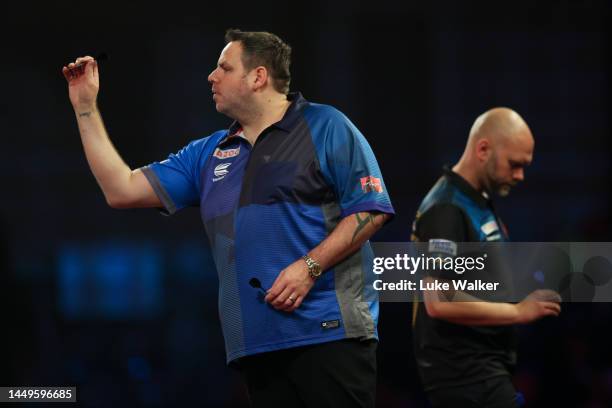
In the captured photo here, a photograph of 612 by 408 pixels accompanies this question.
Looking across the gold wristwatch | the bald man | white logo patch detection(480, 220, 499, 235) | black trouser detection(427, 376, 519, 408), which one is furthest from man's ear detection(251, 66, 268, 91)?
black trouser detection(427, 376, 519, 408)

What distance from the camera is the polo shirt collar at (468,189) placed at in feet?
12.1

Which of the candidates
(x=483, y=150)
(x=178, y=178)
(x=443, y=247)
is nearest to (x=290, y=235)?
(x=178, y=178)

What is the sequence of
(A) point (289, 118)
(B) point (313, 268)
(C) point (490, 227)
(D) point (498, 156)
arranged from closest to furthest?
1. (B) point (313, 268)
2. (A) point (289, 118)
3. (C) point (490, 227)
4. (D) point (498, 156)

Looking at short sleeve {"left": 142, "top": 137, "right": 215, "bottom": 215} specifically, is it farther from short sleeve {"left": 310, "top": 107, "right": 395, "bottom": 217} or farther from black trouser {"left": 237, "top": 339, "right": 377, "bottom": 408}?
black trouser {"left": 237, "top": 339, "right": 377, "bottom": 408}

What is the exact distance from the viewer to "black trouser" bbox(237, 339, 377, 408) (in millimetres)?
2664

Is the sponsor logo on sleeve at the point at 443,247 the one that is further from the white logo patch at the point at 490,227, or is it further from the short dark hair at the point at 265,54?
the short dark hair at the point at 265,54

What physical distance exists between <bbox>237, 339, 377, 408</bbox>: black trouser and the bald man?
0.84 metres

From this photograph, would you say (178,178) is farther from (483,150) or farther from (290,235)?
(483,150)

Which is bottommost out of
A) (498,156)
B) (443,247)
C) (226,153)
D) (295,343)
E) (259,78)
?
(295,343)

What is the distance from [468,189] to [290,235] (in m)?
1.20

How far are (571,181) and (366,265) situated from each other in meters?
3.57

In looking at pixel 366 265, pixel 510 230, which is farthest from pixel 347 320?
pixel 510 230

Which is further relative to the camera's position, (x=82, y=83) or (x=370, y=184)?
(x=82, y=83)

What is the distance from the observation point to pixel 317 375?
8.74 ft
